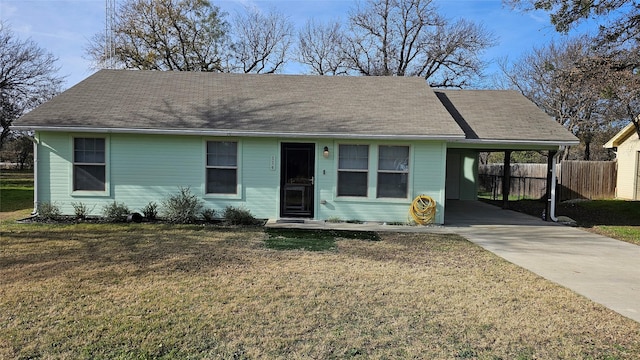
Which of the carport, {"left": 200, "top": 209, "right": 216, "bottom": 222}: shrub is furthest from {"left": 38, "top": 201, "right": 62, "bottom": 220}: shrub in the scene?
the carport

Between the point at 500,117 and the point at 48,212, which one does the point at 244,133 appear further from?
the point at 500,117

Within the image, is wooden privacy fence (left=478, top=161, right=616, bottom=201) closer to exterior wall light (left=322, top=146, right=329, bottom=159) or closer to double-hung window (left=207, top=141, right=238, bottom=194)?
exterior wall light (left=322, top=146, right=329, bottom=159)

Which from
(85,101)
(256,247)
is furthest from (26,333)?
(85,101)

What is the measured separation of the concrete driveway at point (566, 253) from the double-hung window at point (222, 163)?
19.1ft

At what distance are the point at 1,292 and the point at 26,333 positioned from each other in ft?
5.01

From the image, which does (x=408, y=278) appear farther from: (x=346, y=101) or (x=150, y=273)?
(x=346, y=101)

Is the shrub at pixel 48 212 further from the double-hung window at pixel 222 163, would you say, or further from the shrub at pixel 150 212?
the double-hung window at pixel 222 163

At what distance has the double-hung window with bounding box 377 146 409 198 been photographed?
10.8m

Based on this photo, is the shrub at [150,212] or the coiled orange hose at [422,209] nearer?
the coiled orange hose at [422,209]

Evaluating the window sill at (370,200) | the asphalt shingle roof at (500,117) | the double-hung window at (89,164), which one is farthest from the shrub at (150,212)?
the asphalt shingle roof at (500,117)

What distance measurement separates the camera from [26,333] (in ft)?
12.3

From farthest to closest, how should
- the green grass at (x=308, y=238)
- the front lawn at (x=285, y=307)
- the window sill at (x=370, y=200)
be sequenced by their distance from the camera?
the window sill at (x=370, y=200) → the green grass at (x=308, y=238) → the front lawn at (x=285, y=307)

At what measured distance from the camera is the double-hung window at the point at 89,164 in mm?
10812

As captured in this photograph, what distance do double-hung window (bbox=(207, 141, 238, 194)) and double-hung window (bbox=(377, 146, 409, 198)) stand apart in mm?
3822
